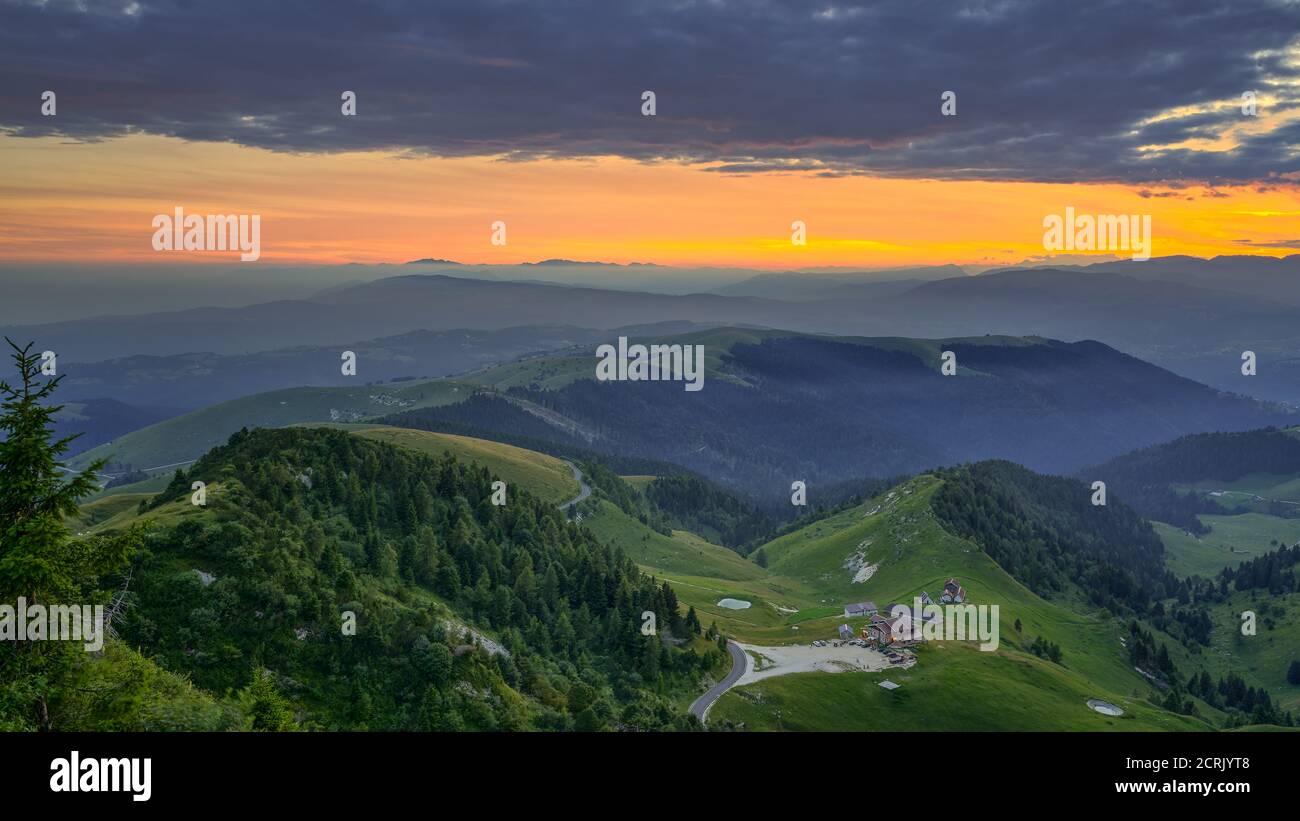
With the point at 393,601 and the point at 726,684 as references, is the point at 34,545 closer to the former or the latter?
the point at 393,601

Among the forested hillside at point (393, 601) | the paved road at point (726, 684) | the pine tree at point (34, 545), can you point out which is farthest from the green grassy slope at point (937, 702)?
the pine tree at point (34, 545)

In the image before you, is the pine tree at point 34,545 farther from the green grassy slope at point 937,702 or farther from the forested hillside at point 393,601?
the green grassy slope at point 937,702

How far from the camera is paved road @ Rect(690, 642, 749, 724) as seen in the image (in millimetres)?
134250

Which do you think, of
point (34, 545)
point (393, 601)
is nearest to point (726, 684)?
point (393, 601)

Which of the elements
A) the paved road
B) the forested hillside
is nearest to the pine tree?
the forested hillside

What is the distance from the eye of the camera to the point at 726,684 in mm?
148125

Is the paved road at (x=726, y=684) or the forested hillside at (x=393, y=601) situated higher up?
the forested hillside at (x=393, y=601)

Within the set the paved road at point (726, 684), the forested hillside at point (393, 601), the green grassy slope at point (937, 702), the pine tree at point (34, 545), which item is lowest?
Answer: the green grassy slope at point (937, 702)

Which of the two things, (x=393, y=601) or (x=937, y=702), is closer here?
(x=393, y=601)

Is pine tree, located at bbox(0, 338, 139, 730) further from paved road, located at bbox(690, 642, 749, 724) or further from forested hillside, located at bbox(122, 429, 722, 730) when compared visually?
paved road, located at bbox(690, 642, 749, 724)

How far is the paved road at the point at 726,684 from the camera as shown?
440 ft

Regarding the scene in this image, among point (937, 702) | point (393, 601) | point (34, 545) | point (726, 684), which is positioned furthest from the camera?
point (937, 702)
